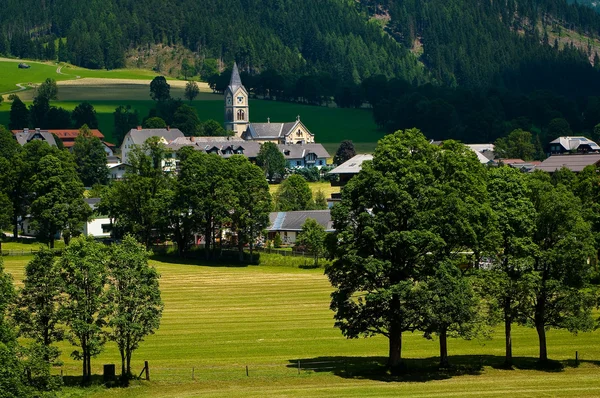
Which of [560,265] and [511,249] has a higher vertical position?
[511,249]

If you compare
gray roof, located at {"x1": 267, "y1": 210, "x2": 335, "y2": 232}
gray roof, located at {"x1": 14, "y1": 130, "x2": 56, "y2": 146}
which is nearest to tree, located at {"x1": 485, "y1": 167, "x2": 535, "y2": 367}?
gray roof, located at {"x1": 267, "y1": 210, "x2": 335, "y2": 232}

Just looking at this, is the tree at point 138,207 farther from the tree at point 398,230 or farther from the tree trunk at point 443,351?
the tree trunk at point 443,351

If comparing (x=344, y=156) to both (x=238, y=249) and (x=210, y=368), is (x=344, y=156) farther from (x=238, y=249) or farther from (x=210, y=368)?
(x=210, y=368)

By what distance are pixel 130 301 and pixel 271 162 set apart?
128133 mm

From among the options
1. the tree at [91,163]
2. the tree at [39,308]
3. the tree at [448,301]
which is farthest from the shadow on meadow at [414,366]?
the tree at [91,163]

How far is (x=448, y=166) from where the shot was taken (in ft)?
188

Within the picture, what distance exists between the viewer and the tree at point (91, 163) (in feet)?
571

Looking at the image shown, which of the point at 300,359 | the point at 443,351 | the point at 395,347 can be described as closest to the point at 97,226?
the point at 300,359

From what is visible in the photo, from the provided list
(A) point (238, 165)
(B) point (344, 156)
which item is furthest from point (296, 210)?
(B) point (344, 156)

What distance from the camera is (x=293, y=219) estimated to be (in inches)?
4791

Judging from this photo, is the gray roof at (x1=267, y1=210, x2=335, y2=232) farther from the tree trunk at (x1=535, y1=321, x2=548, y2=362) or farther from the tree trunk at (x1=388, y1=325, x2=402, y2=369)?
the tree trunk at (x1=388, y1=325, x2=402, y2=369)

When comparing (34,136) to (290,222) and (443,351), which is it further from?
(443,351)

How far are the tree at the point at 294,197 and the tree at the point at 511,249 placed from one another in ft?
239

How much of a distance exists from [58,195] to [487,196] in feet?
202
